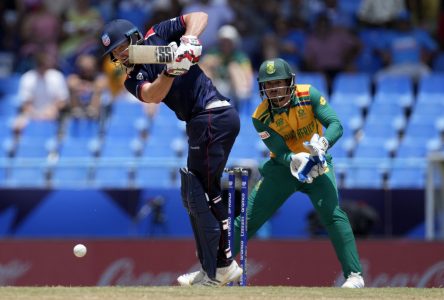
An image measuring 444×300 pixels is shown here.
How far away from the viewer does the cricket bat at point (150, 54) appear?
7.87 meters

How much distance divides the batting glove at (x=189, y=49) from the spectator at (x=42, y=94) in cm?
757

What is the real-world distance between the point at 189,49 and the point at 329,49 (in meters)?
8.29

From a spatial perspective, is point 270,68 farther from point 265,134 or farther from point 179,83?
point 179,83

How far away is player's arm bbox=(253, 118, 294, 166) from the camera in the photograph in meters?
8.88

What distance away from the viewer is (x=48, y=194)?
44.3ft

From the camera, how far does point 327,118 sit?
8773 mm

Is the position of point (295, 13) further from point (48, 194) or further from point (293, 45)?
point (48, 194)

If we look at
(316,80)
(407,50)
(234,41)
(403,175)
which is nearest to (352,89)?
(316,80)

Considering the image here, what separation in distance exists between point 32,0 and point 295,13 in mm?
4045

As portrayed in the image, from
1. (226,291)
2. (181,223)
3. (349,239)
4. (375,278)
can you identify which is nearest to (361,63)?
(181,223)

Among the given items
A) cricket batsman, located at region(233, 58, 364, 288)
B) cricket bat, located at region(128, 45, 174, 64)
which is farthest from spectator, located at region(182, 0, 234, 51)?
cricket bat, located at region(128, 45, 174, 64)

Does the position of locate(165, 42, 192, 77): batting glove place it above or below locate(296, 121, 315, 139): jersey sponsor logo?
above

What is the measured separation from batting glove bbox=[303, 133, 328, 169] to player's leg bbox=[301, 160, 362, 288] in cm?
43

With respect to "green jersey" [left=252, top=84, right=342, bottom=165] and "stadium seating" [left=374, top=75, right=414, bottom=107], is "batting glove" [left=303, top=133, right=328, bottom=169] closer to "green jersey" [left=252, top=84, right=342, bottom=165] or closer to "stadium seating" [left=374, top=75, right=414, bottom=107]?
"green jersey" [left=252, top=84, right=342, bottom=165]
